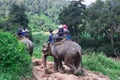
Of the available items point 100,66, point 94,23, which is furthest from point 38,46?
point 100,66

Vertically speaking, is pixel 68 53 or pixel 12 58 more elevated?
pixel 12 58

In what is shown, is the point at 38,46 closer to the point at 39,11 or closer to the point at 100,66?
the point at 100,66

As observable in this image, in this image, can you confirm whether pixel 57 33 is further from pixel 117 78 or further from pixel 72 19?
pixel 72 19

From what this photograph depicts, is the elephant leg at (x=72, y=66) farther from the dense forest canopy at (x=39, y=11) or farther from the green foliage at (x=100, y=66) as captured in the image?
the dense forest canopy at (x=39, y=11)

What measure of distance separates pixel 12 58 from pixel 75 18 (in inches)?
1147

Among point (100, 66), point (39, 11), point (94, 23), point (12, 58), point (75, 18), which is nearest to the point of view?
point (12, 58)

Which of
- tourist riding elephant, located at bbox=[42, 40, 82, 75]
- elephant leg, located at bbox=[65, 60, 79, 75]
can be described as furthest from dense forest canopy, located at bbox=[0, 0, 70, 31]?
elephant leg, located at bbox=[65, 60, 79, 75]

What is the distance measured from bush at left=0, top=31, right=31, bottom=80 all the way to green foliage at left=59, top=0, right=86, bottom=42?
27.6 meters

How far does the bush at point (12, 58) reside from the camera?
6.64 metres

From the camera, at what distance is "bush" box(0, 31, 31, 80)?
664 cm

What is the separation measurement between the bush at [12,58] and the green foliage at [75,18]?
27.6m

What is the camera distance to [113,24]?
31.0 m

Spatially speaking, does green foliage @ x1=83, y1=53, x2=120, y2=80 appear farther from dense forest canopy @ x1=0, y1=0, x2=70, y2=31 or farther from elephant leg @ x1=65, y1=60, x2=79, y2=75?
dense forest canopy @ x1=0, y1=0, x2=70, y2=31

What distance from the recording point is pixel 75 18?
Answer: 117 feet
